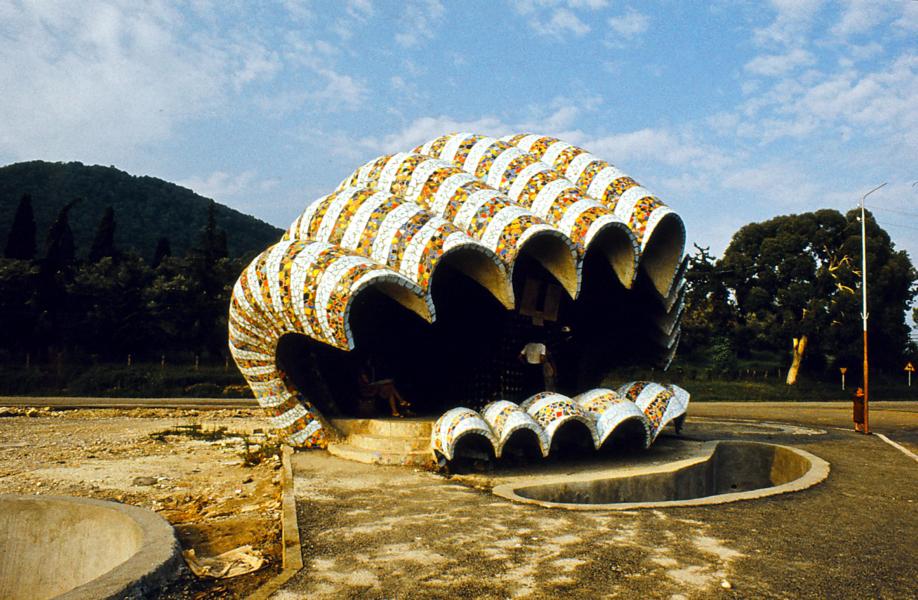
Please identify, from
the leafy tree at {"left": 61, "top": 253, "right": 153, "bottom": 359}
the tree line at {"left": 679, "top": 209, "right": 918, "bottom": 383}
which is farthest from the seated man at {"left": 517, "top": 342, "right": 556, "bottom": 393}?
the leafy tree at {"left": 61, "top": 253, "right": 153, "bottom": 359}

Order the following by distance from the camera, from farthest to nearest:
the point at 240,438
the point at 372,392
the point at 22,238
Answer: the point at 22,238 < the point at 240,438 < the point at 372,392

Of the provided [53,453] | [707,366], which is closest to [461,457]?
[53,453]

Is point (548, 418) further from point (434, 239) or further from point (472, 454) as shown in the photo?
point (434, 239)

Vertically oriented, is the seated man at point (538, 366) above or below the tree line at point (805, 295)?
below

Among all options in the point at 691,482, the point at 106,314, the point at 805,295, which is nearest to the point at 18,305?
the point at 106,314

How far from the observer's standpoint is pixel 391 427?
347 inches

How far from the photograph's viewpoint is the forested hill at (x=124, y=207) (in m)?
58.7

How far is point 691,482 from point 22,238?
38.8 meters

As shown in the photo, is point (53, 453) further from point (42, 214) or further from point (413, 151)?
point (42, 214)

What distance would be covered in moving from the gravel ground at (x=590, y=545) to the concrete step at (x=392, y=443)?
790mm

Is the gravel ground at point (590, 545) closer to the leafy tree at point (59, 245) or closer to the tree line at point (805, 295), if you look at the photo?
the tree line at point (805, 295)

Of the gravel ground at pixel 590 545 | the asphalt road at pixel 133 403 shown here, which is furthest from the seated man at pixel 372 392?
the asphalt road at pixel 133 403

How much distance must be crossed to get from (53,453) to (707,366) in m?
30.5

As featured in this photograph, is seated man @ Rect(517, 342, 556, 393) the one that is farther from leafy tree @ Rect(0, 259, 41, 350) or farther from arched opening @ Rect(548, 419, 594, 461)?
leafy tree @ Rect(0, 259, 41, 350)
